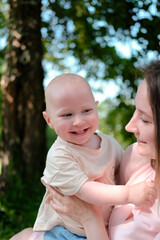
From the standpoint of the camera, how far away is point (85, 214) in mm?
1962

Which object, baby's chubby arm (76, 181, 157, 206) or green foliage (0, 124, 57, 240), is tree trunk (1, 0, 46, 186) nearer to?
green foliage (0, 124, 57, 240)

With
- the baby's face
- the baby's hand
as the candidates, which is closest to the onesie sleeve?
the baby's face

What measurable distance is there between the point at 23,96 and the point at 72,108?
109 inches

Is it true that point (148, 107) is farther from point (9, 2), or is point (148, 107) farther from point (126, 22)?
point (9, 2)

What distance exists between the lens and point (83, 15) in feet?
14.8

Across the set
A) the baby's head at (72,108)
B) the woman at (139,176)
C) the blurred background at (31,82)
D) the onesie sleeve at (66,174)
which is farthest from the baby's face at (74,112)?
the blurred background at (31,82)

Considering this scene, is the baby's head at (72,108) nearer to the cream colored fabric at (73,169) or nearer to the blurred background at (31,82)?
the cream colored fabric at (73,169)

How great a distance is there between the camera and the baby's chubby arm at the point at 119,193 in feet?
5.86

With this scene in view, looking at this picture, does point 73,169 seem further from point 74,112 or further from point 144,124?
point 144,124

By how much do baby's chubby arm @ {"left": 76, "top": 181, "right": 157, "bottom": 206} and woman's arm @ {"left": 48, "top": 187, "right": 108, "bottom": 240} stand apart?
0.13 metres

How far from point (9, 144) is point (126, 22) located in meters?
2.13

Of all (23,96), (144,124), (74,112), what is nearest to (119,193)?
(144,124)

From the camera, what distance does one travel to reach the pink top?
1888 mm

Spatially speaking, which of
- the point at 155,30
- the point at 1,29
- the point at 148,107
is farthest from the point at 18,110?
the point at 148,107
